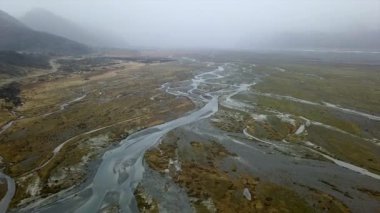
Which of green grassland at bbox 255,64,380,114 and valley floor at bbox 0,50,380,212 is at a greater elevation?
valley floor at bbox 0,50,380,212

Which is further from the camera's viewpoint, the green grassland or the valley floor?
the green grassland


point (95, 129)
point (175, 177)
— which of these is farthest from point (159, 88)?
point (175, 177)

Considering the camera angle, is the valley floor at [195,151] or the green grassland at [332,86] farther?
the green grassland at [332,86]

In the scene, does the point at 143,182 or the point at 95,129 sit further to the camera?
the point at 95,129

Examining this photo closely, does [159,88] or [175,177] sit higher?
[175,177]

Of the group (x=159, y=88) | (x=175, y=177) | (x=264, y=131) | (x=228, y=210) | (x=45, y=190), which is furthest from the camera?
(x=159, y=88)

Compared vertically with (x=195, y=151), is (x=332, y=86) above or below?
below

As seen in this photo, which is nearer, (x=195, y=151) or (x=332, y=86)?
(x=195, y=151)

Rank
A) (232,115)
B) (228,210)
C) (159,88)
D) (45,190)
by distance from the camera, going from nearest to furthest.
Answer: (228,210)
(45,190)
(232,115)
(159,88)

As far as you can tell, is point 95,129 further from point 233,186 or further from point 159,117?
point 233,186

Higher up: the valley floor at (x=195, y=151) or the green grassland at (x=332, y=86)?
the valley floor at (x=195, y=151)

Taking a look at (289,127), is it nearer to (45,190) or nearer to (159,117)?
Answer: (159,117)
